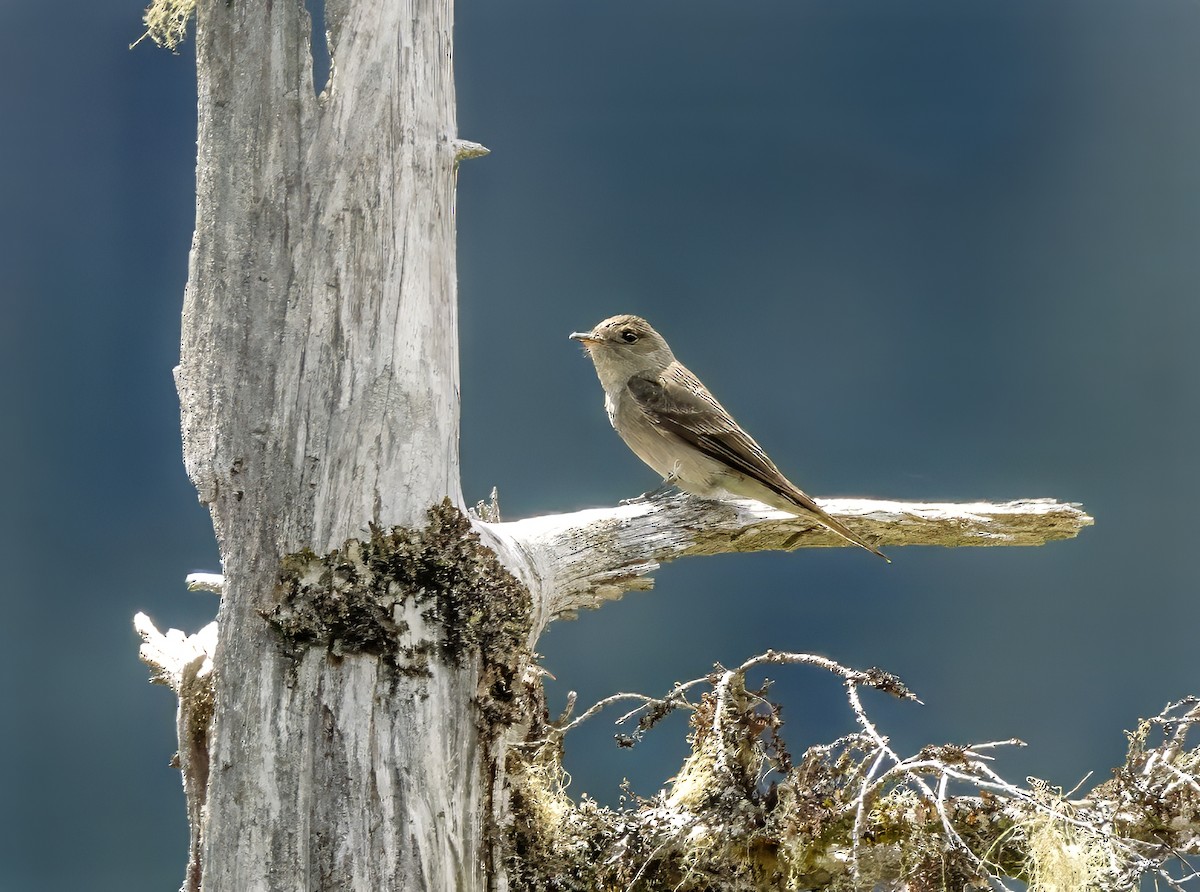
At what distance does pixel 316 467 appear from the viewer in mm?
2654

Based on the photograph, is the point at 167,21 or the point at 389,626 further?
the point at 167,21

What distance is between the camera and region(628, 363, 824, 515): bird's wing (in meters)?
3.60

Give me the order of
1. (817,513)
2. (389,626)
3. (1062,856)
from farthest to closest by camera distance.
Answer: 1. (817,513)
2. (1062,856)
3. (389,626)

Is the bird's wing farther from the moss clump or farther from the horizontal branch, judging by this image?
the moss clump

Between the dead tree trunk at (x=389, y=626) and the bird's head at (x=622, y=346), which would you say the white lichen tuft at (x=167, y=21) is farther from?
the bird's head at (x=622, y=346)

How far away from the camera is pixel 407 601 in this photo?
2648 millimetres

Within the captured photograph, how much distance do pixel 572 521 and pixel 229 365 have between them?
1.08 m

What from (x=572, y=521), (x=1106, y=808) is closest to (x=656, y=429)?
(x=572, y=521)

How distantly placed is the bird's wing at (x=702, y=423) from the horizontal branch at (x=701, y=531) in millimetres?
155

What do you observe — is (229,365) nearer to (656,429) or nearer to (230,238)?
(230,238)

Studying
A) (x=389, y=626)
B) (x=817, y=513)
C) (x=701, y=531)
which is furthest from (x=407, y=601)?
(x=817, y=513)

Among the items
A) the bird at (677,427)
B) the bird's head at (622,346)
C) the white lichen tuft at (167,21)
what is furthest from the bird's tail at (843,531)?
the white lichen tuft at (167,21)

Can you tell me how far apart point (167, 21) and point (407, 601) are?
185 cm

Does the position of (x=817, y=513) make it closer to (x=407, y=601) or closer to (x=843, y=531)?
(x=843, y=531)
